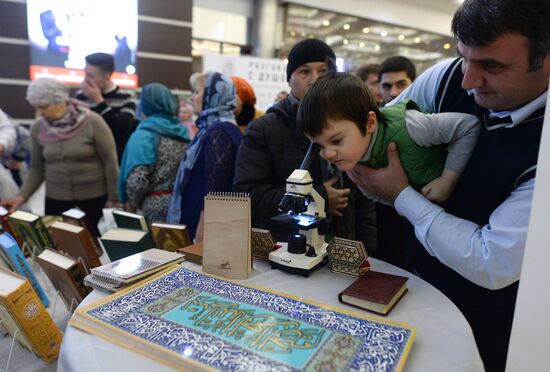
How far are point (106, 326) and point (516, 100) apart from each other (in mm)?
1098

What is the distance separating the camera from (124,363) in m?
0.68

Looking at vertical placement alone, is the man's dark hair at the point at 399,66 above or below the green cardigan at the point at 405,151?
above

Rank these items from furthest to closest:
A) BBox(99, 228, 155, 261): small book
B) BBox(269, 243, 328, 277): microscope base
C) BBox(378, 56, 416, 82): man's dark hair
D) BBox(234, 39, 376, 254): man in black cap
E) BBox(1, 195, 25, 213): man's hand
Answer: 1. BBox(378, 56, 416, 82): man's dark hair
2. BBox(1, 195, 25, 213): man's hand
3. BBox(234, 39, 376, 254): man in black cap
4. BBox(99, 228, 155, 261): small book
5. BBox(269, 243, 328, 277): microscope base

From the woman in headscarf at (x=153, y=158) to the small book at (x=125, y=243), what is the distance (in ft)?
2.96

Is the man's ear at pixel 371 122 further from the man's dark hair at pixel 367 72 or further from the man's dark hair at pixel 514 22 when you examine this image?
the man's dark hair at pixel 367 72

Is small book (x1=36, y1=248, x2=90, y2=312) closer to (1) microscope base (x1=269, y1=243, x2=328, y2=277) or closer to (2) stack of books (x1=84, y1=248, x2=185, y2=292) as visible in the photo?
(2) stack of books (x1=84, y1=248, x2=185, y2=292)

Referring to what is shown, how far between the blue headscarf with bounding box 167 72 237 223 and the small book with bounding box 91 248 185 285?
1023 millimetres

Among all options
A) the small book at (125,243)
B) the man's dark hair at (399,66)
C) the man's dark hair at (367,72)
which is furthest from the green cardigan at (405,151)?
the man's dark hair at (367,72)

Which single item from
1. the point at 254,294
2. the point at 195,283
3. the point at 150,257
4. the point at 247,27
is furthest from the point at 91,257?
the point at 247,27

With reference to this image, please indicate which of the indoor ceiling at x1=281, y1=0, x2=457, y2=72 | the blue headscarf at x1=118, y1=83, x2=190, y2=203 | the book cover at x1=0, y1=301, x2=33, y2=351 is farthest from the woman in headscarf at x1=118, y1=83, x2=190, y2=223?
the indoor ceiling at x1=281, y1=0, x2=457, y2=72

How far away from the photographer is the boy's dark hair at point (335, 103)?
1.10 metres

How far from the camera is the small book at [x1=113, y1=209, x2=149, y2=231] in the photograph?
4.72 ft

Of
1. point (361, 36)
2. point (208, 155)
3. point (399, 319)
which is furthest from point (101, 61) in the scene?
point (361, 36)

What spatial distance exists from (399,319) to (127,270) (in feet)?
2.27
